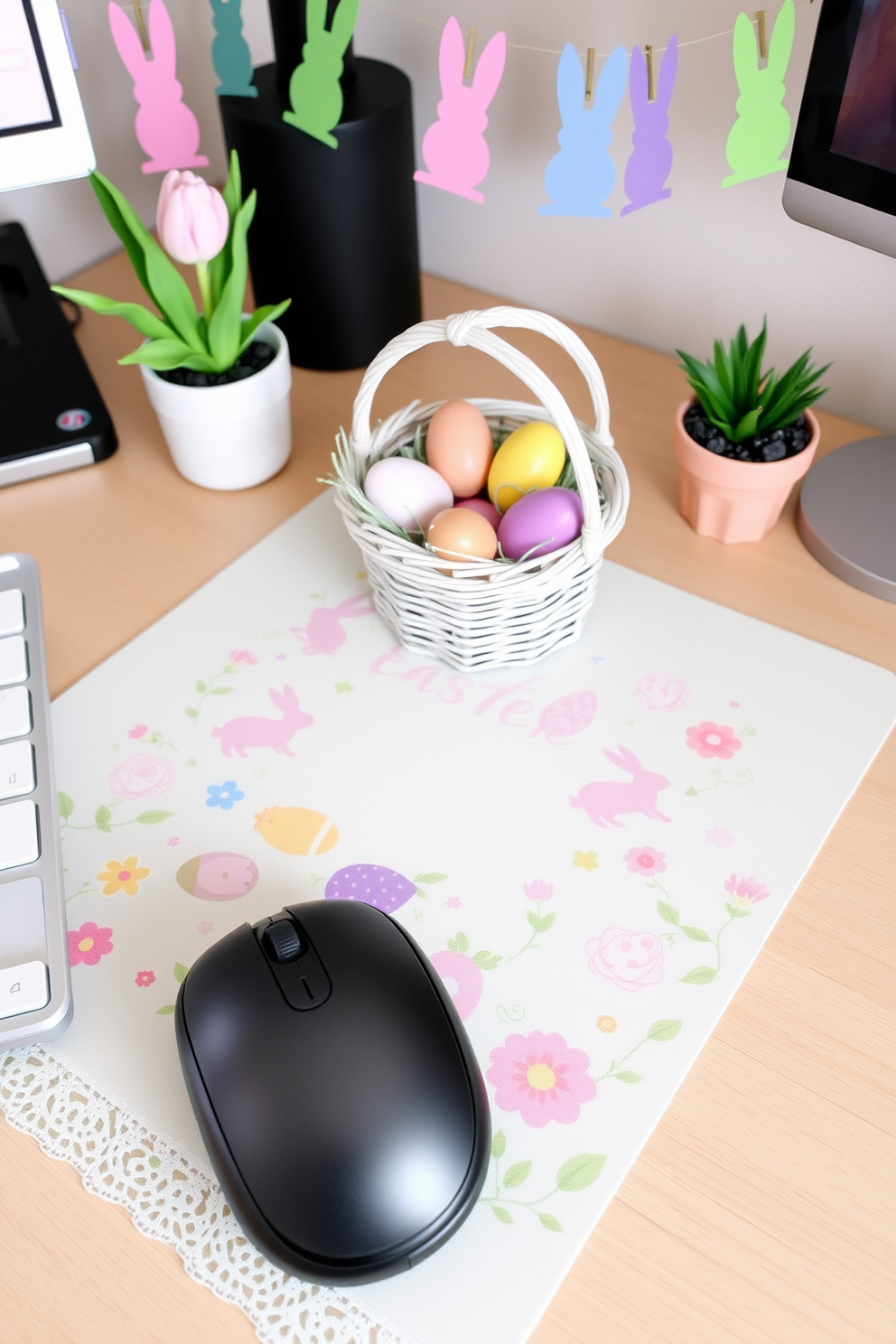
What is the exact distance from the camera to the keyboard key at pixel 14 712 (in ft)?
2.00

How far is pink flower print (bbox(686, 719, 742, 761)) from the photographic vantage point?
627mm

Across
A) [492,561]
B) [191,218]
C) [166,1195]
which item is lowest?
[166,1195]

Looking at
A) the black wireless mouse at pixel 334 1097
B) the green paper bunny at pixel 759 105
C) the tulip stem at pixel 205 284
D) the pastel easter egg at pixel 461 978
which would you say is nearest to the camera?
the black wireless mouse at pixel 334 1097

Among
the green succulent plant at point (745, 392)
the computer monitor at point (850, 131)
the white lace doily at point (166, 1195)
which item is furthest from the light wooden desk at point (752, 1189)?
the computer monitor at point (850, 131)

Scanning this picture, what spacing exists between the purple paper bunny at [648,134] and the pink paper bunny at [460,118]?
9 centimetres

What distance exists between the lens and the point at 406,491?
0.66 metres

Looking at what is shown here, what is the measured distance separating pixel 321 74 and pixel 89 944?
59 cm

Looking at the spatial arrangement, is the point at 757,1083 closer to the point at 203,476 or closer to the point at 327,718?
the point at 327,718

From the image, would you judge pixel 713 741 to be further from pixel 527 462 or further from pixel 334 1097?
pixel 334 1097

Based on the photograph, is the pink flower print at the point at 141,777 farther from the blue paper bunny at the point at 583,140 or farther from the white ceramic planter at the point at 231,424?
the blue paper bunny at the point at 583,140

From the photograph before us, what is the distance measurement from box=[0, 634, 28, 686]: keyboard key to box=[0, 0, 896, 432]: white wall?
1.83ft

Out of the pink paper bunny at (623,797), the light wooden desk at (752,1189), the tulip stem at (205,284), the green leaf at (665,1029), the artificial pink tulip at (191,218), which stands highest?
the artificial pink tulip at (191,218)

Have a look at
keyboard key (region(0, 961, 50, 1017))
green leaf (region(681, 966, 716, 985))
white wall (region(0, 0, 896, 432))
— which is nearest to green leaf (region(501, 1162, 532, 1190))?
green leaf (region(681, 966, 716, 985))

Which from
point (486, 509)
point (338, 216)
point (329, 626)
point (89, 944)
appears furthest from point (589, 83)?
point (89, 944)
